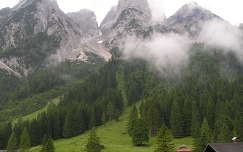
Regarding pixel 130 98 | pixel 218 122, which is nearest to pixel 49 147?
pixel 218 122

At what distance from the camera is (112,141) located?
11288 cm

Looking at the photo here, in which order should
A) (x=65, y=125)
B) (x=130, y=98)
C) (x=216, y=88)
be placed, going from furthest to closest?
1. (x=130, y=98)
2. (x=216, y=88)
3. (x=65, y=125)

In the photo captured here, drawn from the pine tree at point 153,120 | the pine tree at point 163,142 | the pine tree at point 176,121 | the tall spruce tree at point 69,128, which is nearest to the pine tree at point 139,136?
the pine tree at point 153,120

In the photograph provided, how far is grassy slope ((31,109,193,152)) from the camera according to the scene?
95.1 m

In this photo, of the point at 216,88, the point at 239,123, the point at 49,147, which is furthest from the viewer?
the point at 216,88

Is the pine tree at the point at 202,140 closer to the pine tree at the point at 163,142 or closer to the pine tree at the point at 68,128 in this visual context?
the pine tree at the point at 163,142

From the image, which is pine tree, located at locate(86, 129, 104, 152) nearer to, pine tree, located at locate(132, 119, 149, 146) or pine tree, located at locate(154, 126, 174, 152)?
pine tree, located at locate(132, 119, 149, 146)

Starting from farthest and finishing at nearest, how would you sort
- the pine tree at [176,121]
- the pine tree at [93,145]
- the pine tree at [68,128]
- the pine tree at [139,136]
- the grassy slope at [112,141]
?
1. the pine tree at [68,128]
2. the pine tree at [176,121]
3. the pine tree at [139,136]
4. the grassy slope at [112,141]
5. the pine tree at [93,145]

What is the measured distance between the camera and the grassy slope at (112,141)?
9512cm

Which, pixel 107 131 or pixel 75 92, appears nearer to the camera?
pixel 107 131

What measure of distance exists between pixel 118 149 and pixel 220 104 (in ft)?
187

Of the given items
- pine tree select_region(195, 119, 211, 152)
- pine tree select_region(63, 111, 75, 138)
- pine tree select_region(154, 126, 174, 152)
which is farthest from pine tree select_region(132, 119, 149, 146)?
pine tree select_region(63, 111, 75, 138)

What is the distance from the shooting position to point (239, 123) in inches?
4013

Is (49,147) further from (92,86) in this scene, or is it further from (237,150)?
(92,86)
